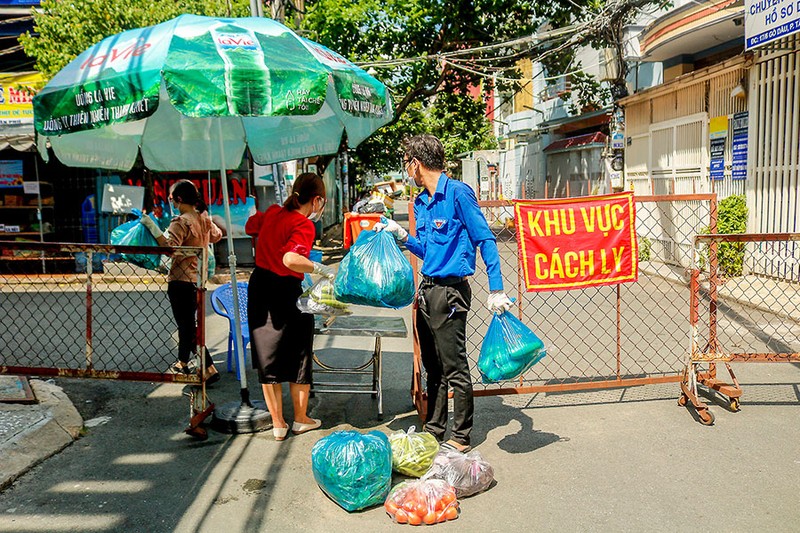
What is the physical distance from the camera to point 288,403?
5.67 metres

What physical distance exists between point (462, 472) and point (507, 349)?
0.80 m

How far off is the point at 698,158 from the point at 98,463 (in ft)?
37.7

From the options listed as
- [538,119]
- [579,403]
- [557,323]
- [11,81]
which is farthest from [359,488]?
[538,119]

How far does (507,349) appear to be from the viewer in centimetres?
416

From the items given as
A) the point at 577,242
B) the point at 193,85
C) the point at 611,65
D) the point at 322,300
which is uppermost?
the point at 611,65

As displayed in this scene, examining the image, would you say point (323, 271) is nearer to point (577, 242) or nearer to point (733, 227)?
point (577, 242)

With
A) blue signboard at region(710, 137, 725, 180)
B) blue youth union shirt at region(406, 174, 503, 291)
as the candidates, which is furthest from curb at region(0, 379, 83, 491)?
blue signboard at region(710, 137, 725, 180)

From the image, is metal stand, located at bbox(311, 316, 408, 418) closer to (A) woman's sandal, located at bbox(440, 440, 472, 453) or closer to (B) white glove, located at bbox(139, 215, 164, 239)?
(A) woman's sandal, located at bbox(440, 440, 472, 453)

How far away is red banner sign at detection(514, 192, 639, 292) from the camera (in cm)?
508

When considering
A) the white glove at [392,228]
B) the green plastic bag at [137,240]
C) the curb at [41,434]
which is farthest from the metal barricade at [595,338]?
the curb at [41,434]

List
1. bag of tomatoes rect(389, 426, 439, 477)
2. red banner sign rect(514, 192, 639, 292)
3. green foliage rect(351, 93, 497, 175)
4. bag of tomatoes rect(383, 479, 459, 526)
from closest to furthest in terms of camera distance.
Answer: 1. bag of tomatoes rect(383, 479, 459, 526)
2. bag of tomatoes rect(389, 426, 439, 477)
3. red banner sign rect(514, 192, 639, 292)
4. green foliage rect(351, 93, 497, 175)

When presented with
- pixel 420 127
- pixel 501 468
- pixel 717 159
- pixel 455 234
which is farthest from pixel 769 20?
pixel 420 127

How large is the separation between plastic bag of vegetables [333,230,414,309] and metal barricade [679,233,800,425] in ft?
7.41

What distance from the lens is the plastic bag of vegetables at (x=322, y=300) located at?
495 centimetres
